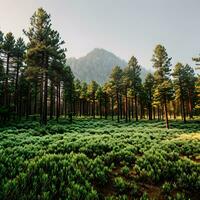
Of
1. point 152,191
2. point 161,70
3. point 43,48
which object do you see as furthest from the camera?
point 161,70

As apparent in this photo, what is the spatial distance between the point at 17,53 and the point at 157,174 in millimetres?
32953

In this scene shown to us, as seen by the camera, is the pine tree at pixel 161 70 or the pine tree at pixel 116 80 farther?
the pine tree at pixel 116 80

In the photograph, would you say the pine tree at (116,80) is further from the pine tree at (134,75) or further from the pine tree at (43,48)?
the pine tree at (43,48)

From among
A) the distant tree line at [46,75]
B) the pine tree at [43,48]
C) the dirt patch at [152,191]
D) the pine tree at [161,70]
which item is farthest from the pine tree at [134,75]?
the dirt patch at [152,191]

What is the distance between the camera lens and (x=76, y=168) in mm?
6891

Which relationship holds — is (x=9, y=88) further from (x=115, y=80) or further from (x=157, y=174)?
(x=157, y=174)

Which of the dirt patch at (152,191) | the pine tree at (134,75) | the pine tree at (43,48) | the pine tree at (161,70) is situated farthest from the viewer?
the pine tree at (134,75)

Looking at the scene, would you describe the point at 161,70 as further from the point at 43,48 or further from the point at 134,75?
the point at 43,48

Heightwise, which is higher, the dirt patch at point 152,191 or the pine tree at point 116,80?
the pine tree at point 116,80

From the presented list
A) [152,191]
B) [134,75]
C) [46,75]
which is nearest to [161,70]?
[134,75]

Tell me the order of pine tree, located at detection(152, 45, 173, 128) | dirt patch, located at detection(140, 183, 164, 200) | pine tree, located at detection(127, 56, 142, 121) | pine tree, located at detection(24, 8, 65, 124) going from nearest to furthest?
1. dirt patch, located at detection(140, 183, 164, 200)
2. pine tree, located at detection(24, 8, 65, 124)
3. pine tree, located at detection(152, 45, 173, 128)
4. pine tree, located at detection(127, 56, 142, 121)

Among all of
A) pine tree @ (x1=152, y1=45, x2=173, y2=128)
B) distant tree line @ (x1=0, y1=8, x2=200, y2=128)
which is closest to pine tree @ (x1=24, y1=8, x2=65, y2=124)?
distant tree line @ (x1=0, y1=8, x2=200, y2=128)

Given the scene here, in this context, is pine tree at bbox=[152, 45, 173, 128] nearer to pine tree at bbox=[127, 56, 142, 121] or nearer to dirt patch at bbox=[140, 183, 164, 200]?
pine tree at bbox=[127, 56, 142, 121]

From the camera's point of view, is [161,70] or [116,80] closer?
[161,70]
